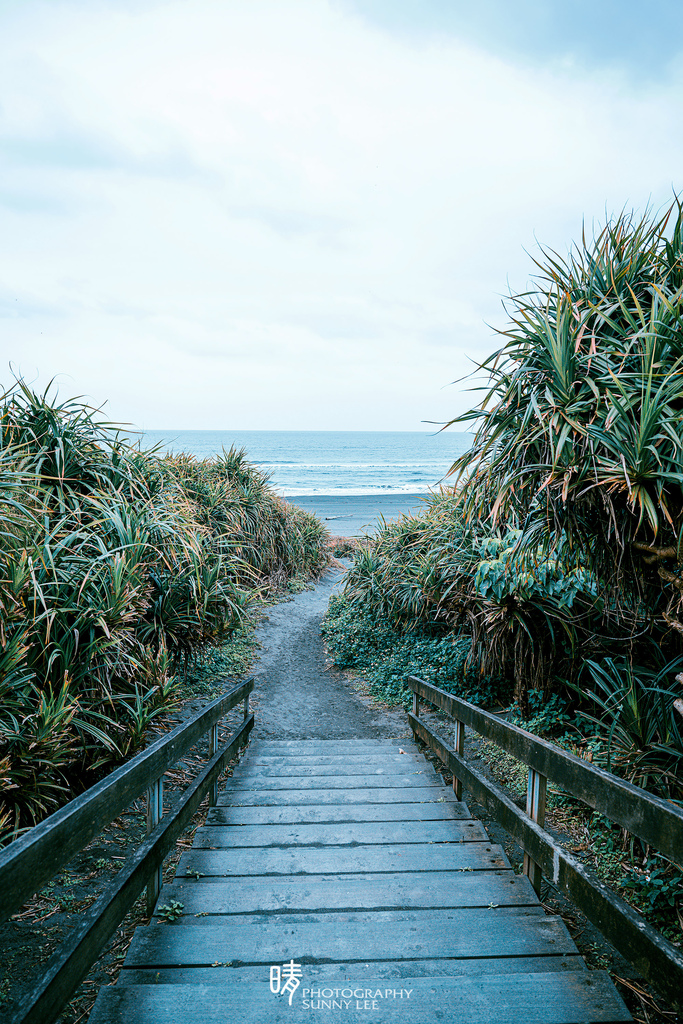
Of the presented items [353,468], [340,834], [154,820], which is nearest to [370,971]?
[154,820]

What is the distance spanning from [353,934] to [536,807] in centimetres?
82

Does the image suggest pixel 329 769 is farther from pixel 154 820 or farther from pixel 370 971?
pixel 370 971

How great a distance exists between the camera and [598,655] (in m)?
4.14

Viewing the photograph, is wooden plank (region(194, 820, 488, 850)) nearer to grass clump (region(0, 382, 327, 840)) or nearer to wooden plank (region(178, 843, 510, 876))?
wooden plank (region(178, 843, 510, 876))

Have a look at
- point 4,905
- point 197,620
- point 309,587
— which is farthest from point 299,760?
point 309,587

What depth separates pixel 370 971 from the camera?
1486 mm

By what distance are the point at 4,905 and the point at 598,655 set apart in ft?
13.5

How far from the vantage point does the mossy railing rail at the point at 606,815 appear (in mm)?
1271

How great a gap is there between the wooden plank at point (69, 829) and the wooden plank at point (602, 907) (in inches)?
55.3

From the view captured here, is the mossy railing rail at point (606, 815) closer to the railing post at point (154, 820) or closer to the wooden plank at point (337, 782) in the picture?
the wooden plank at point (337, 782)

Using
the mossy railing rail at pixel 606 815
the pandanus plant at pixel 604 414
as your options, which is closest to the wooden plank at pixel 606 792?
the mossy railing rail at pixel 606 815

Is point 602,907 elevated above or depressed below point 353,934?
above

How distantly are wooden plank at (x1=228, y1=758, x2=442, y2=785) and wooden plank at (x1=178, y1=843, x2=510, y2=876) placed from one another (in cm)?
127

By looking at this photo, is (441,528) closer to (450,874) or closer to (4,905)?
(450,874)
